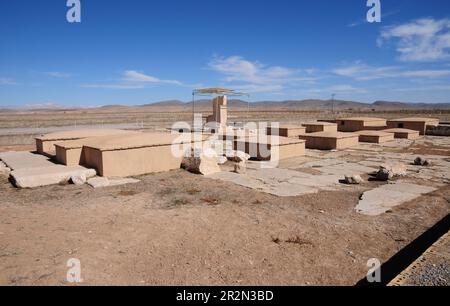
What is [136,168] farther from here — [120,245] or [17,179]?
[120,245]

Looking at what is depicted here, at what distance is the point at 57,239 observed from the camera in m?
5.57

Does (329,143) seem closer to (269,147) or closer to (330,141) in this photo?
(330,141)

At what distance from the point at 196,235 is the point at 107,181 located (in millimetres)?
4360

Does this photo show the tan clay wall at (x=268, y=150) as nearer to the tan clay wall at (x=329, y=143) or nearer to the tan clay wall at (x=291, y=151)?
the tan clay wall at (x=291, y=151)

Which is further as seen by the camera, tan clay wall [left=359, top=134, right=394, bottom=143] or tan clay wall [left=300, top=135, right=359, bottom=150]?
tan clay wall [left=359, top=134, right=394, bottom=143]

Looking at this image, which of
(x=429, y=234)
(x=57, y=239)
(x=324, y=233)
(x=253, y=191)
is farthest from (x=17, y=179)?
(x=429, y=234)

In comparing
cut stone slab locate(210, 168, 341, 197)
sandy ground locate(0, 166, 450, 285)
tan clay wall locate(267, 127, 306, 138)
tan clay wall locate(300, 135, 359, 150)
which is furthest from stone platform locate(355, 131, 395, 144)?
sandy ground locate(0, 166, 450, 285)

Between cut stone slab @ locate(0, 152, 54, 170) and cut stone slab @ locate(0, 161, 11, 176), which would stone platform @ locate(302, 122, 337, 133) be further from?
cut stone slab @ locate(0, 161, 11, 176)

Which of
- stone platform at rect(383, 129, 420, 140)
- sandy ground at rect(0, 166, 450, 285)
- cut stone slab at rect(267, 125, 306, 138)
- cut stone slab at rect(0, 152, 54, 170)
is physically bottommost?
sandy ground at rect(0, 166, 450, 285)

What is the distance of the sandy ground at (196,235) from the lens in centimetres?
458

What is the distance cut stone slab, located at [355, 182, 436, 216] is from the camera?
7363 mm

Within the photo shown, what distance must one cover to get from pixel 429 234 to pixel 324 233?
192 cm

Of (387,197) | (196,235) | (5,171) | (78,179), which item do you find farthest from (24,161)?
A: (387,197)

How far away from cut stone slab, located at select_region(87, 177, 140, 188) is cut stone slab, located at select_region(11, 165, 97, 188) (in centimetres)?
60
